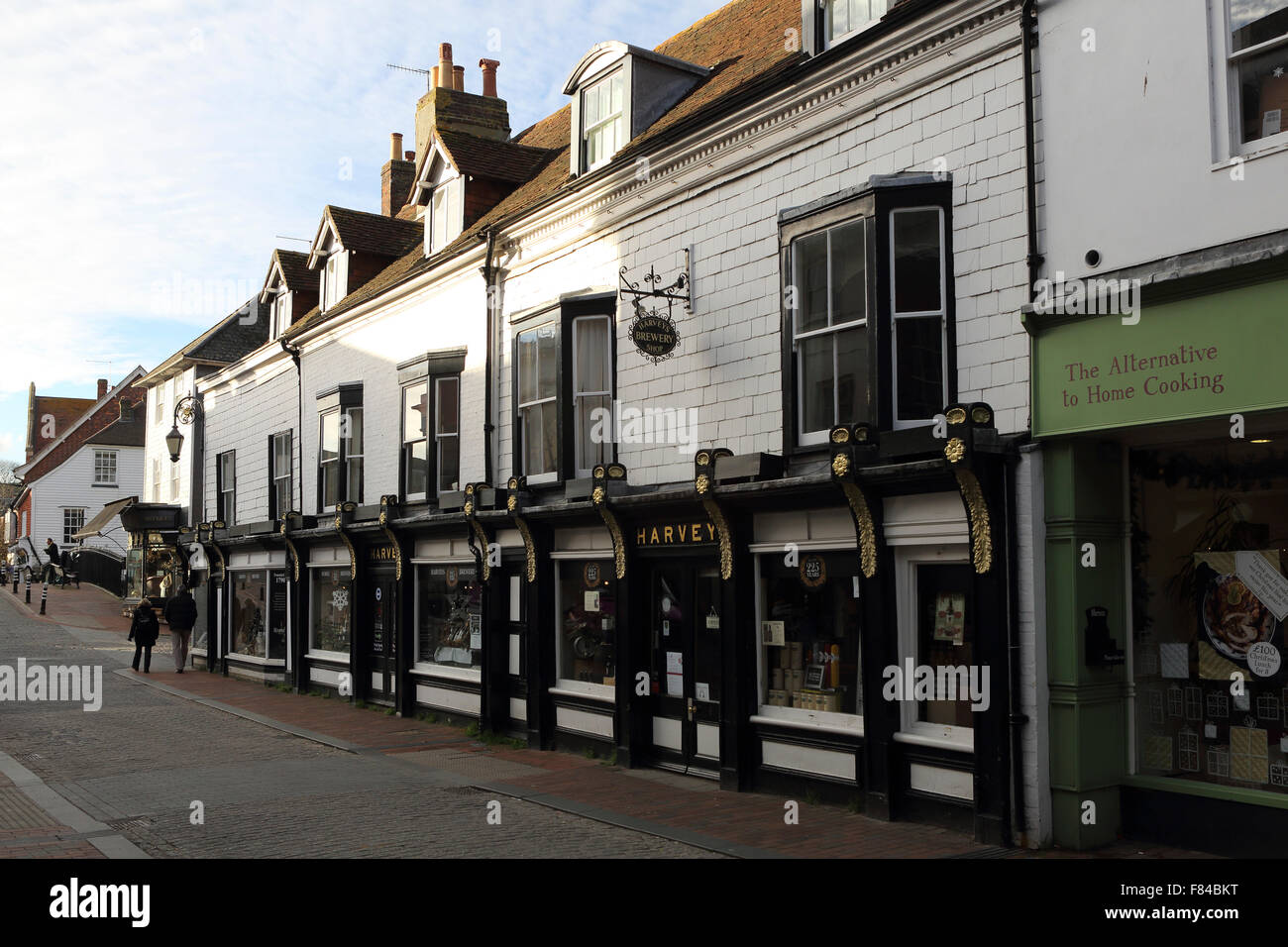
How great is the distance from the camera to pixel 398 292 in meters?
18.9

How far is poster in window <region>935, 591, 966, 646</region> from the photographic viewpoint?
947 centimetres

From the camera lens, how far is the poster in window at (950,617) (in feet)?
31.1

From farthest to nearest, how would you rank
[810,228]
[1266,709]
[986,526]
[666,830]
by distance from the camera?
[810,228], [666,830], [986,526], [1266,709]

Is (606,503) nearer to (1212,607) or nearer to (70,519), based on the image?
(1212,607)

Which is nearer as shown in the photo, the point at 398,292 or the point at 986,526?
the point at 986,526

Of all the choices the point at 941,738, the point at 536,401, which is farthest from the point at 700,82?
the point at 941,738

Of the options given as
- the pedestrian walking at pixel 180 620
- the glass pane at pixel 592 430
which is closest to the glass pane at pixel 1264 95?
the glass pane at pixel 592 430

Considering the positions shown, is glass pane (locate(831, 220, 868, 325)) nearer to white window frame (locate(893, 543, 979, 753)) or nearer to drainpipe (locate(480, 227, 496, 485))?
white window frame (locate(893, 543, 979, 753))

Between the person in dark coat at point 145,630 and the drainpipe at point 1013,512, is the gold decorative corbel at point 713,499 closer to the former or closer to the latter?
the drainpipe at point 1013,512

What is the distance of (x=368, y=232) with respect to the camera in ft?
74.8
